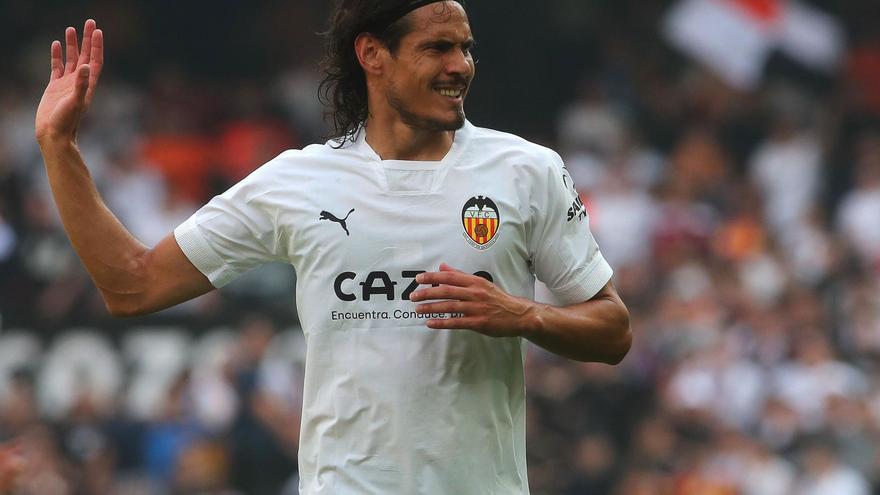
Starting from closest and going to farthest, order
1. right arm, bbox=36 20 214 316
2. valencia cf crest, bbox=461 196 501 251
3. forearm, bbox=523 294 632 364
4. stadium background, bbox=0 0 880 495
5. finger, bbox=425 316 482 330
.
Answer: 1. finger, bbox=425 316 482 330
2. forearm, bbox=523 294 632 364
3. valencia cf crest, bbox=461 196 501 251
4. right arm, bbox=36 20 214 316
5. stadium background, bbox=0 0 880 495

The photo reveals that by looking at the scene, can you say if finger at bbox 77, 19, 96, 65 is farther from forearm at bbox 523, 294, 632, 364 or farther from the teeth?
forearm at bbox 523, 294, 632, 364

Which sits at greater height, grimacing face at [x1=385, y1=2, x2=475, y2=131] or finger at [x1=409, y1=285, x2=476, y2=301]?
grimacing face at [x1=385, y1=2, x2=475, y2=131]

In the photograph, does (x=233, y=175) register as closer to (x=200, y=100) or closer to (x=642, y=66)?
(x=200, y=100)

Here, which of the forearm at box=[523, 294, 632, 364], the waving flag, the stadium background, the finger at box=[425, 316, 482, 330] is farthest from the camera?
the waving flag

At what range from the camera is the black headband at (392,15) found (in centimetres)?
468

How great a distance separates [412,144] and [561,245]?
51cm

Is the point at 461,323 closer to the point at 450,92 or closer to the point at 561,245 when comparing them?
the point at 561,245

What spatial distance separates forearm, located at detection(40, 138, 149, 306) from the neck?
0.75 metres

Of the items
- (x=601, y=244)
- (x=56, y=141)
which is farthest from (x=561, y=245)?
(x=601, y=244)

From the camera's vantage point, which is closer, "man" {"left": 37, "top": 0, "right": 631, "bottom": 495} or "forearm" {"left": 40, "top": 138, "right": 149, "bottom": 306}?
"man" {"left": 37, "top": 0, "right": 631, "bottom": 495}

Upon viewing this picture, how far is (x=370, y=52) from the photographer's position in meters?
4.80

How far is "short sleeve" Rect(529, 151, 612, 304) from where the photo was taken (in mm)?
4645

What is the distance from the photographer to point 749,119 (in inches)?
627

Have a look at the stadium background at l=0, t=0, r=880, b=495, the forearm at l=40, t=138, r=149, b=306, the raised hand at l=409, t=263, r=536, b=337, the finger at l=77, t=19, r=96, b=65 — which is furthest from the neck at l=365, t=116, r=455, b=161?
the stadium background at l=0, t=0, r=880, b=495
